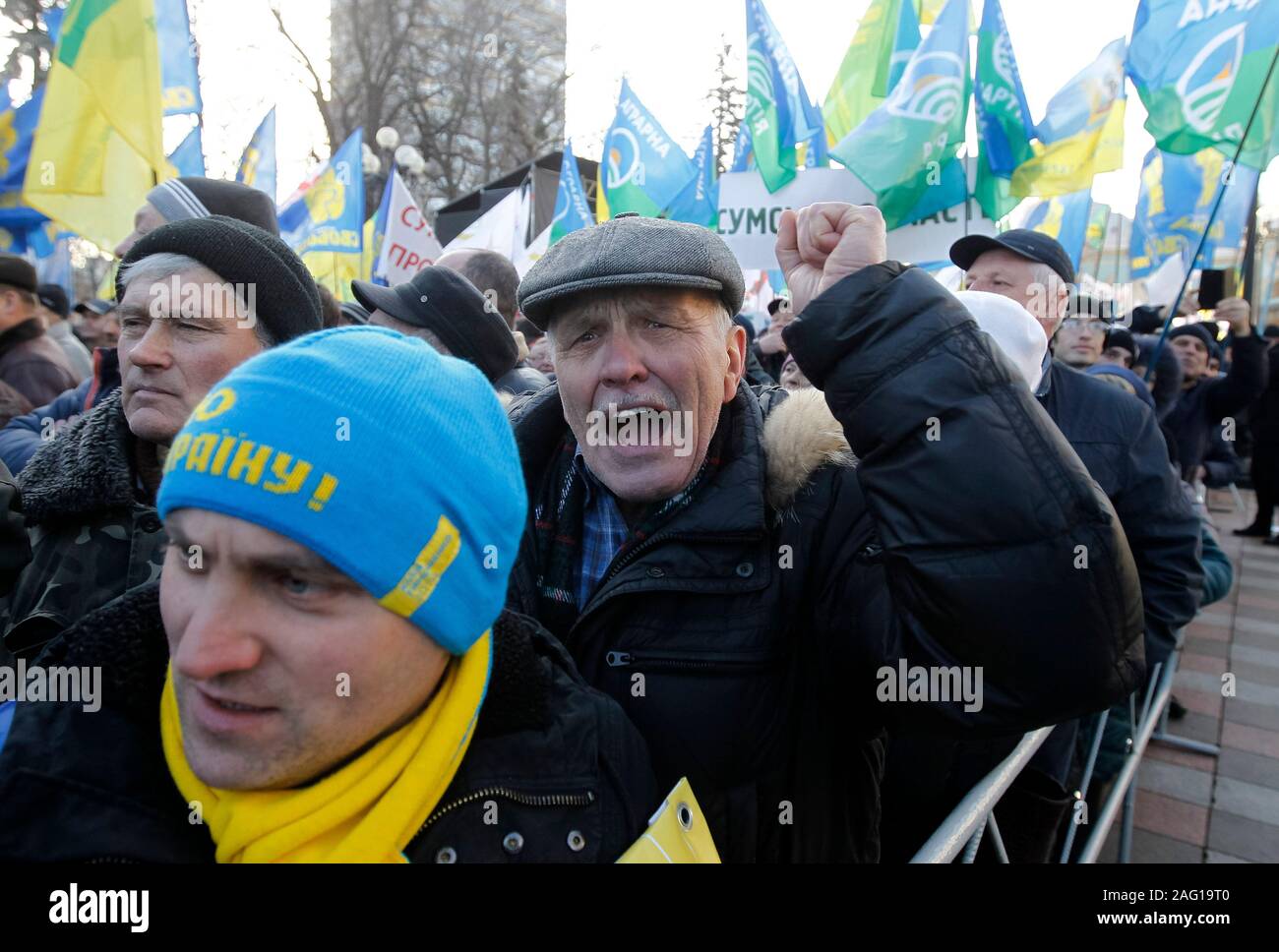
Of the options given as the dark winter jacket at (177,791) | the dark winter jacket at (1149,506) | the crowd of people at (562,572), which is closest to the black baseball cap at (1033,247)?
the dark winter jacket at (1149,506)

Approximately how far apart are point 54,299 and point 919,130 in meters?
6.38

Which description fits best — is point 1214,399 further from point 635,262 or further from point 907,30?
point 635,262

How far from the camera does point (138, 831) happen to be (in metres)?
0.92

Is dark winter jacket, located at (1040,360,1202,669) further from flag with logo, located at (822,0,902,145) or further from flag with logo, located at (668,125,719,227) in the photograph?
flag with logo, located at (668,125,719,227)

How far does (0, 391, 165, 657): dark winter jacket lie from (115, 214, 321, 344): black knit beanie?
1.51 feet

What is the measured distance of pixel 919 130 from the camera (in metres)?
4.71

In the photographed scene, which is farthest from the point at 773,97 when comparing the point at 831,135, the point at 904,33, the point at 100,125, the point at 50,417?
the point at 50,417

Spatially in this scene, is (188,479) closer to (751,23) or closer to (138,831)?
(138,831)

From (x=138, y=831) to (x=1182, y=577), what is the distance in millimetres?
2741

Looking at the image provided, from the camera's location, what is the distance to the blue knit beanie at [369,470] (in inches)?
37.0

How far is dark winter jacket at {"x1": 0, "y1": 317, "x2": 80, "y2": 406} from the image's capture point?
3.73 meters

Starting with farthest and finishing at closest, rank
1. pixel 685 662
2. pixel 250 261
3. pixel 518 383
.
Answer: pixel 518 383
pixel 250 261
pixel 685 662

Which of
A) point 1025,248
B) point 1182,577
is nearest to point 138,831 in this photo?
point 1182,577

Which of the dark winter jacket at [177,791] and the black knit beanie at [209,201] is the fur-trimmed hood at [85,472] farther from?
the black knit beanie at [209,201]
